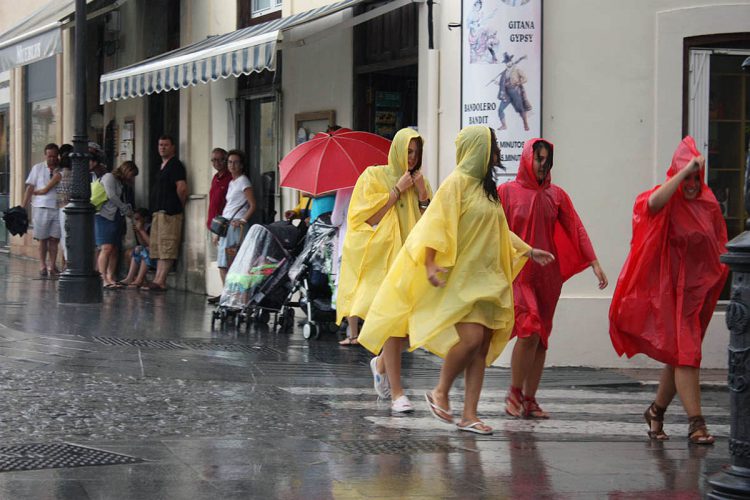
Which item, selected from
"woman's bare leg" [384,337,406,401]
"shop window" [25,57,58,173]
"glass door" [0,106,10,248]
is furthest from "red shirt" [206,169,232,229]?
"glass door" [0,106,10,248]

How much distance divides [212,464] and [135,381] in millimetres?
3044

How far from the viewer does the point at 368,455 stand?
6.89m

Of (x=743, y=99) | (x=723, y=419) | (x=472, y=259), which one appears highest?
(x=743, y=99)

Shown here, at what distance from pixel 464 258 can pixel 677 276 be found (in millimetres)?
1291

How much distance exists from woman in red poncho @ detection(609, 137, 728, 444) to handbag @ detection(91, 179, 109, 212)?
11.2m

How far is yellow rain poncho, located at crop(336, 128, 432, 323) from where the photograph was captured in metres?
9.20

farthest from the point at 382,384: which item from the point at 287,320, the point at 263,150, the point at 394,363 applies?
the point at 263,150

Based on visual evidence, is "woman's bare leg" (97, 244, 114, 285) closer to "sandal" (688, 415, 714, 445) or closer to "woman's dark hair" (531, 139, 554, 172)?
"woman's dark hair" (531, 139, 554, 172)

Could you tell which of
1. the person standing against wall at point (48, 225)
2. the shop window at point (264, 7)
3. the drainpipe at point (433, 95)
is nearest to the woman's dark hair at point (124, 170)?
the person standing against wall at point (48, 225)

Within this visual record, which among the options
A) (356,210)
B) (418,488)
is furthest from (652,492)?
(356,210)

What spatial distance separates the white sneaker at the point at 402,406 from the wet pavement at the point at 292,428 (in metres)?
0.07

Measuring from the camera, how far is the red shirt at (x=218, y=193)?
16.5m

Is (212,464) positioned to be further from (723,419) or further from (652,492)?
(723,419)

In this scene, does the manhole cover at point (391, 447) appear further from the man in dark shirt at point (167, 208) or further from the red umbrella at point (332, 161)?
the man in dark shirt at point (167, 208)
